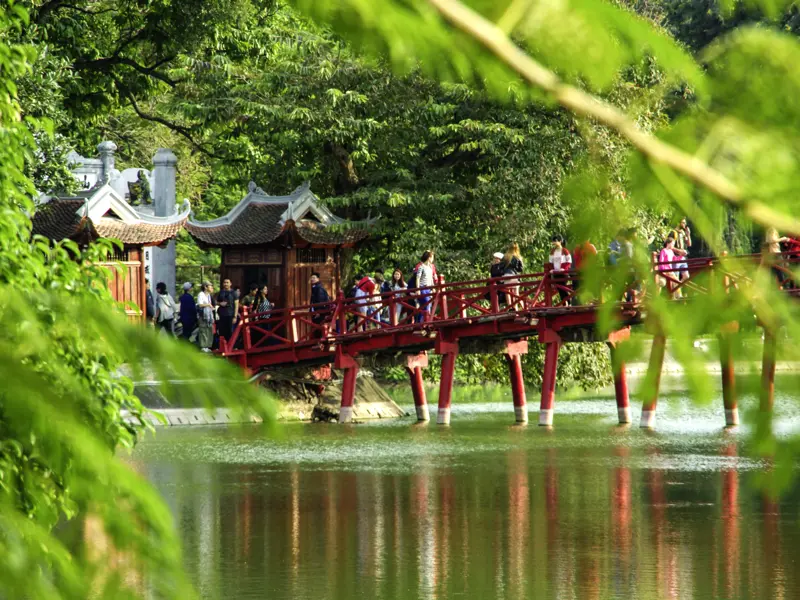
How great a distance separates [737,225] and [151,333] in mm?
846

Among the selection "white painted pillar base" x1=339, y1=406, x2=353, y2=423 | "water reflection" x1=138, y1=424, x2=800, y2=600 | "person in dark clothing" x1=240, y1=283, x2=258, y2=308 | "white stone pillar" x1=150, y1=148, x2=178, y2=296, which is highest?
"white stone pillar" x1=150, y1=148, x2=178, y2=296

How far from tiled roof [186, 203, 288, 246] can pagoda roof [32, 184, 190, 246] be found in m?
0.53

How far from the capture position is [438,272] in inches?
965

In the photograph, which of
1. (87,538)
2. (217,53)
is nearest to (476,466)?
(217,53)

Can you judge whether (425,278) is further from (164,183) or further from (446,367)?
(164,183)

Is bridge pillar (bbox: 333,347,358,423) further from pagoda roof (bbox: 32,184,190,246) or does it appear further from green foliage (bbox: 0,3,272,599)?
green foliage (bbox: 0,3,272,599)

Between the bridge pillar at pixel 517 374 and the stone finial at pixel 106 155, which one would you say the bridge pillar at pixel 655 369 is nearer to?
the bridge pillar at pixel 517 374

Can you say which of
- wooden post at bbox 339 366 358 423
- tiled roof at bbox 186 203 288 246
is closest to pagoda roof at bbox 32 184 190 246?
tiled roof at bbox 186 203 288 246

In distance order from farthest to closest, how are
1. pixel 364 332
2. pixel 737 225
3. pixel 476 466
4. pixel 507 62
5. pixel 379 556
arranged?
pixel 364 332 → pixel 476 466 → pixel 379 556 → pixel 737 225 → pixel 507 62

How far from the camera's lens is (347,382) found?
2303cm

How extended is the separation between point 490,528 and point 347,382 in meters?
9.95

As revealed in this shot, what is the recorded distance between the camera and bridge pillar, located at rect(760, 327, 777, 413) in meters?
2.07

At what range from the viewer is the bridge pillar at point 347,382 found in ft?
74.0

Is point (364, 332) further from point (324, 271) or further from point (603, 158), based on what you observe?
point (603, 158)
